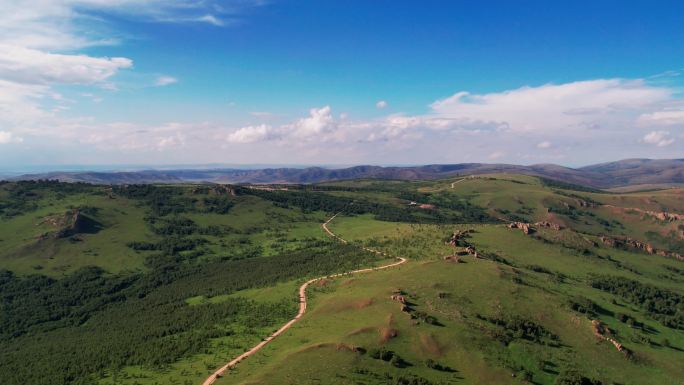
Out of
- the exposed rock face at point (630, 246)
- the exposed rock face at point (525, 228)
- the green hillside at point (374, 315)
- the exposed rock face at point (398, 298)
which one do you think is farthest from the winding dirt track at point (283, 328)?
the exposed rock face at point (630, 246)

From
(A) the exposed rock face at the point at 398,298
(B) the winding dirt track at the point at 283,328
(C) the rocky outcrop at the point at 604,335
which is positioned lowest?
(C) the rocky outcrop at the point at 604,335

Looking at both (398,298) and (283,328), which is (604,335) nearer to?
(398,298)

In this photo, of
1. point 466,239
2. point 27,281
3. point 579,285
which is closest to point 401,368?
point 579,285

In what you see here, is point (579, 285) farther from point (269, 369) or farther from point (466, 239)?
point (269, 369)

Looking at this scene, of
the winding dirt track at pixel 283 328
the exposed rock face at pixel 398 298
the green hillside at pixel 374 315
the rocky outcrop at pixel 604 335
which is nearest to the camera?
the winding dirt track at pixel 283 328

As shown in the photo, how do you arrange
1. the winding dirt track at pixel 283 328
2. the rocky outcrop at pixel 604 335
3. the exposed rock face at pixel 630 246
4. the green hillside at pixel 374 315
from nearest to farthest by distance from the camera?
the winding dirt track at pixel 283 328 < the green hillside at pixel 374 315 < the rocky outcrop at pixel 604 335 < the exposed rock face at pixel 630 246

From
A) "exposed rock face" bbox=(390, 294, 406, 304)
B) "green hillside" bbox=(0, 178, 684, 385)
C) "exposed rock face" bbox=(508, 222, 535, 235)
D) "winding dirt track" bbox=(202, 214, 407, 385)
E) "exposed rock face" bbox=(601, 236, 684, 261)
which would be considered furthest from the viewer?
"exposed rock face" bbox=(601, 236, 684, 261)

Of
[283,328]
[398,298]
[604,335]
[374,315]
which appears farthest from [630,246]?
[283,328]

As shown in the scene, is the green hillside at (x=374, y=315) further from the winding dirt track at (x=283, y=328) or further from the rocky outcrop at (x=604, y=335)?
the winding dirt track at (x=283, y=328)

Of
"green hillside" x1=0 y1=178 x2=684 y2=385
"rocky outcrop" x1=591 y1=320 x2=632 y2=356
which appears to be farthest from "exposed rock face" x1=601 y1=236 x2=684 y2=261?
"rocky outcrop" x1=591 y1=320 x2=632 y2=356

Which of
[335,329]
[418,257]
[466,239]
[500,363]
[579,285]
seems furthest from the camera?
[466,239]

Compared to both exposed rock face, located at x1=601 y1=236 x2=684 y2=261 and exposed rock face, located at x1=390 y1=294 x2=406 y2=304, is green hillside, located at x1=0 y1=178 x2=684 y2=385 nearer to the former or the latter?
exposed rock face, located at x1=390 y1=294 x2=406 y2=304
